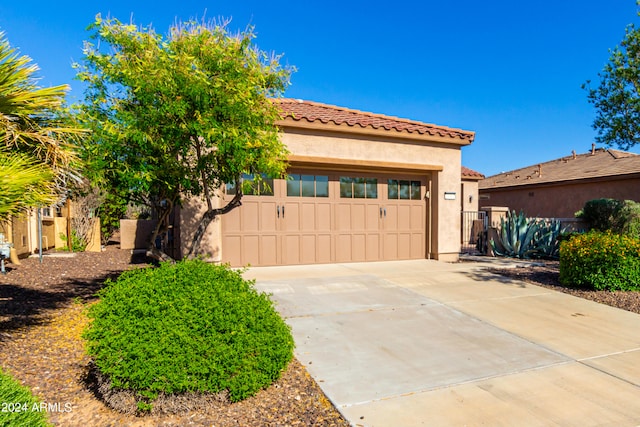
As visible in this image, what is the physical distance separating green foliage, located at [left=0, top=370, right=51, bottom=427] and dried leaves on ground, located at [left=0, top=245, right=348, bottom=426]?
865mm

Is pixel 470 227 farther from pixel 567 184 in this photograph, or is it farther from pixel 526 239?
pixel 567 184

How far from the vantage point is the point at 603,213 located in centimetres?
1213

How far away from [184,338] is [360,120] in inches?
313

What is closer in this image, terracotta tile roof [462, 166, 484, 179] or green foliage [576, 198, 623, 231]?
green foliage [576, 198, 623, 231]

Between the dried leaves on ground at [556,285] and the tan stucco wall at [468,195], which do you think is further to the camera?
the tan stucco wall at [468,195]

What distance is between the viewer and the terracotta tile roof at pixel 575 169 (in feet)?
56.8

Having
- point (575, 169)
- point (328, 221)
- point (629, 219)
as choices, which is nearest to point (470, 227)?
point (629, 219)

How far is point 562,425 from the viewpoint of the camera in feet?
8.91

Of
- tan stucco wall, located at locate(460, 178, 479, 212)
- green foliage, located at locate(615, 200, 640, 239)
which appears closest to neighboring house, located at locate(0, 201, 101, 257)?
tan stucco wall, located at locate(460, 178, 479, 212)

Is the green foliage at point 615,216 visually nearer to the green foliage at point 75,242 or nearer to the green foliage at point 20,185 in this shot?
the green foliage at point 20,185

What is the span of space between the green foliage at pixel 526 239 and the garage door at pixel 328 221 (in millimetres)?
3372

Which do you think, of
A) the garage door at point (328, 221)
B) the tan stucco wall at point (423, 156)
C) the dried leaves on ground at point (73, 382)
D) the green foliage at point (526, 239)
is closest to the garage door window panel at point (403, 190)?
the garage door at point (328, 221)

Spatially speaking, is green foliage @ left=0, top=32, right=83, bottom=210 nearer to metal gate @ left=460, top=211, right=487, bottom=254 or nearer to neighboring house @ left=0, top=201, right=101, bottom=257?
neighboring house @ left=0, top=201, right=101, bottom=257

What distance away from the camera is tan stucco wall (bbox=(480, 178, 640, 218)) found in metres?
16.3
